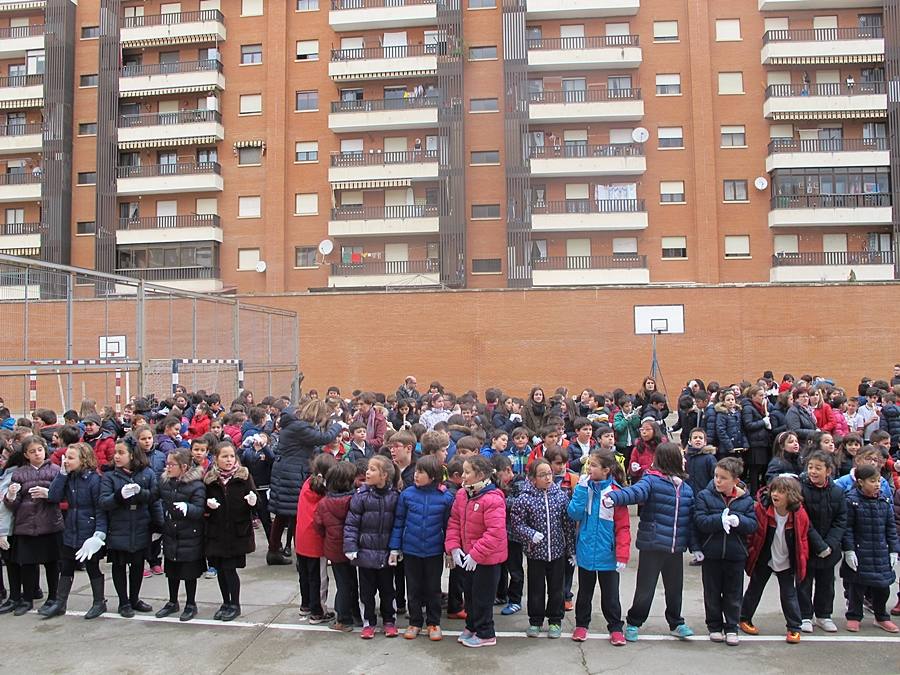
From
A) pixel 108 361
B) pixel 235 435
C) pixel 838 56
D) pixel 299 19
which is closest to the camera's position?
pixel 235 435

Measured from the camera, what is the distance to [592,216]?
34.4 meters

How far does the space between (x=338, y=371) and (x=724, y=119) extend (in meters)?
22.0

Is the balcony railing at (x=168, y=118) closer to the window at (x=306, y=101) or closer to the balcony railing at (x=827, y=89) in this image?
the window at (x=306, y=101)

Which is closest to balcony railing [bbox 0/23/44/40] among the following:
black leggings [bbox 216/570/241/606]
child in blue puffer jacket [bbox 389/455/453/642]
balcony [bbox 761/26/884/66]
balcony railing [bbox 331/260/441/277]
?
balcony railing [bbox 331/260/441/277]

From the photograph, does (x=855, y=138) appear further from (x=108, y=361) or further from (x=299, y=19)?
(x=108, y=361)

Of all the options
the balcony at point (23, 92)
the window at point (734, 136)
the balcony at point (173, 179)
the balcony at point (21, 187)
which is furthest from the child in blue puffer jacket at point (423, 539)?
the balcony at point (23, 92)

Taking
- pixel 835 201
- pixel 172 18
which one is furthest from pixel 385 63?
pixel 835 201

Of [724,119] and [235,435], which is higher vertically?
[724,119]

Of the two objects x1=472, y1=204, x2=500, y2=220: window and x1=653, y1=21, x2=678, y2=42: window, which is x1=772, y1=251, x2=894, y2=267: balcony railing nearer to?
x1=653, y1=21, x2=678, y2=42: window

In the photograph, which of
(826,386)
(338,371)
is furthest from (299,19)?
(826,386)

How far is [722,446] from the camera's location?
401 inches

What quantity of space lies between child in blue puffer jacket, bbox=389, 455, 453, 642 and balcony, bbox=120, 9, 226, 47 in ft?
120

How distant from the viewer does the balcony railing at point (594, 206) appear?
3450 centimetres

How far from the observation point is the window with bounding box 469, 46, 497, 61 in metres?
35.8
